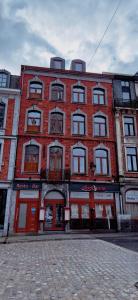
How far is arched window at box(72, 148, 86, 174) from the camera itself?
58.6 ft

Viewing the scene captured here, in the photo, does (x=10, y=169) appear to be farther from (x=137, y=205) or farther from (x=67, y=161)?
(x=137, y=205)

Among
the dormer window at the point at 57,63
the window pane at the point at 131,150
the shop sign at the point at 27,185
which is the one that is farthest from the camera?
the dormer window at the point at 57,63

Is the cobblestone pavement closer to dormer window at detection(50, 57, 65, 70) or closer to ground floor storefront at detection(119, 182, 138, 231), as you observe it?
ground floor storefront at detection(119, 182, 138, 231)

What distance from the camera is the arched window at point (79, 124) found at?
19094 mm

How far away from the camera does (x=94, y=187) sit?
17.3m

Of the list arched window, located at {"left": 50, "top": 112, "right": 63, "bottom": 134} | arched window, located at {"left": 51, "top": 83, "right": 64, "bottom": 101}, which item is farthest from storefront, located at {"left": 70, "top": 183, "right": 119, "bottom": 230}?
arched window, located at {"left": 51, "top": 83, "right": 64, "bottom": 101}

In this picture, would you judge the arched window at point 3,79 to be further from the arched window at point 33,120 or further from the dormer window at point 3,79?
the arched window at point 33,120

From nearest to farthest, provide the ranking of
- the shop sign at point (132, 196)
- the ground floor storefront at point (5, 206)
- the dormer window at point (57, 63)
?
the ground floor storefront at point (5, 206) < the shop sign at point (132, 196) < the dormer window at point (57, 63)

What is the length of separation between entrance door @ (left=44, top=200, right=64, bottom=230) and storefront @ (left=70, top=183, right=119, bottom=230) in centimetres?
83

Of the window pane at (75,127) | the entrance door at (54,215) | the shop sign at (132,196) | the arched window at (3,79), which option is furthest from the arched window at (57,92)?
the shop sign at (132,196)

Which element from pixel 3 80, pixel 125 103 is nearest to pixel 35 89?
pixel 3 80

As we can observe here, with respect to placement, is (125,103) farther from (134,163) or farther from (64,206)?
(64,206)

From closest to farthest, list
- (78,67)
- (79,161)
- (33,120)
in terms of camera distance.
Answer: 1. (79,161)
2. (33,120)
3. (78,67)

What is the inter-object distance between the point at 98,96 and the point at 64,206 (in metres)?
11.3
